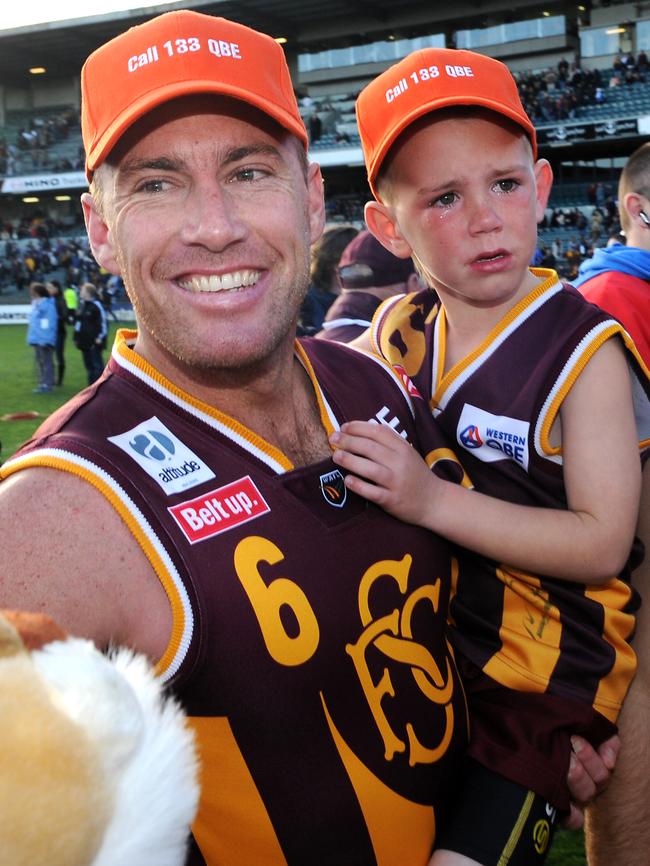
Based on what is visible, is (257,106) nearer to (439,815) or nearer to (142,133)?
(142,133)

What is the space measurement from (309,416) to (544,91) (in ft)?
117

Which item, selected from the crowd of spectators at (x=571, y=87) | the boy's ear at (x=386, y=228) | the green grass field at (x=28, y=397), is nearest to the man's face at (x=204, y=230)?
the boy's ear at (x=386, y=228)

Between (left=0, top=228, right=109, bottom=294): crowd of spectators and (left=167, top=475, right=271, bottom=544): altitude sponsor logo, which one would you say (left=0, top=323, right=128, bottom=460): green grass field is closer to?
(left=167, top=475, right=271, bottom=544): altitude sponsor logo

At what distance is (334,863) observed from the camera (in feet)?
4.81

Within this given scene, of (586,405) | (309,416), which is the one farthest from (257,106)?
(586,405)

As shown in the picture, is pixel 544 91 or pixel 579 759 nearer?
pixel 579 759

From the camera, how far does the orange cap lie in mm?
1533

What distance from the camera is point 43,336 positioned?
14.4 meters

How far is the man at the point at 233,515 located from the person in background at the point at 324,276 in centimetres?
456

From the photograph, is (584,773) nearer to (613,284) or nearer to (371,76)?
(613,284)

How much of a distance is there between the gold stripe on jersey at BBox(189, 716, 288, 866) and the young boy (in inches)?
15.8

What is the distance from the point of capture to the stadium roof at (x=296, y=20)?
122 feet

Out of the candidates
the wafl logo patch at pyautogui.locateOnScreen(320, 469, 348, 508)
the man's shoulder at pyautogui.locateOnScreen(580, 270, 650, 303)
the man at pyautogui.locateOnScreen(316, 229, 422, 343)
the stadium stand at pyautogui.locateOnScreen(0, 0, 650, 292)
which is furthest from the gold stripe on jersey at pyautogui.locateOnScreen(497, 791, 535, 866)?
the stadium stand at pyautogui.locateOnScreen(0, 0, 650, 292)

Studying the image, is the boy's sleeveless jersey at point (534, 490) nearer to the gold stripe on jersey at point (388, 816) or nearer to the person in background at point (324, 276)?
the gold stripe on jersey at point (388, 816)
